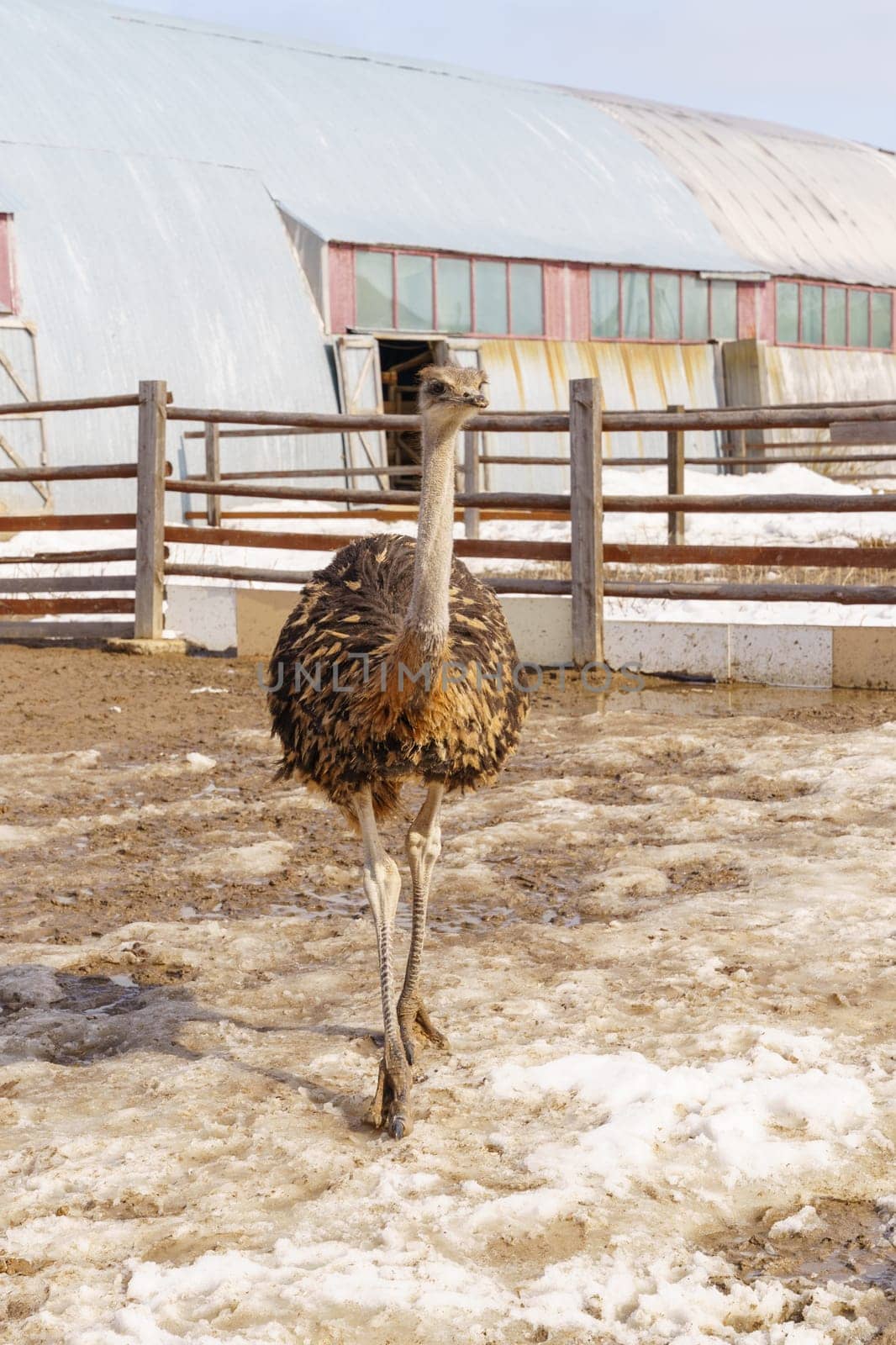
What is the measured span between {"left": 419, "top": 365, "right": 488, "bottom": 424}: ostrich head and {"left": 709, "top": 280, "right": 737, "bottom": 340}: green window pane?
2022cm

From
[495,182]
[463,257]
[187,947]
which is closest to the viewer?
[187,947]

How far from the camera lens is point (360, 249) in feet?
62.5

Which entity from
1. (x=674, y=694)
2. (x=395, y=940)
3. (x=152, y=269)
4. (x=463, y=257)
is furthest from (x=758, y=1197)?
(x=463, y=257)

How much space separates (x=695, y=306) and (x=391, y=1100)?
20498mm

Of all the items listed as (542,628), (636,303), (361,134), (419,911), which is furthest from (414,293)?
(419,911)

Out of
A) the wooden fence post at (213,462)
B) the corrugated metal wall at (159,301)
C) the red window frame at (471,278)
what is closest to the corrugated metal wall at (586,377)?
the red window frame at (471,278)

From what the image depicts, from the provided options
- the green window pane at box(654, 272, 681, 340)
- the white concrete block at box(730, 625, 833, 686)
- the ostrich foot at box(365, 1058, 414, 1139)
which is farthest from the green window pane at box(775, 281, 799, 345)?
the ostrich foot at box(365, 1058, 414, 1139)

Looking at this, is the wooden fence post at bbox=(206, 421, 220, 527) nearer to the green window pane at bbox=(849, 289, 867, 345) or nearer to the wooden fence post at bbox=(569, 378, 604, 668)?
the wooden fence post at bbox=(569, 378, 604, 668)

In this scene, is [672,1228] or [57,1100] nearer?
[672,1228]

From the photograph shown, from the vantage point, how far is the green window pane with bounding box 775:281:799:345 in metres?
23.7

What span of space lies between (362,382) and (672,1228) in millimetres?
16581

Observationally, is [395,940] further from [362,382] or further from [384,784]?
[362,382]

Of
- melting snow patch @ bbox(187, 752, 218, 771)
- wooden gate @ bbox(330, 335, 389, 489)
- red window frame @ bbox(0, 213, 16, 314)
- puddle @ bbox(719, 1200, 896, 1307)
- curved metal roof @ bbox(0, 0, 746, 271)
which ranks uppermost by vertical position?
curved metal roof @ bbox(0, 0, 746, 271)

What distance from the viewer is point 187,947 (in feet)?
14.4
